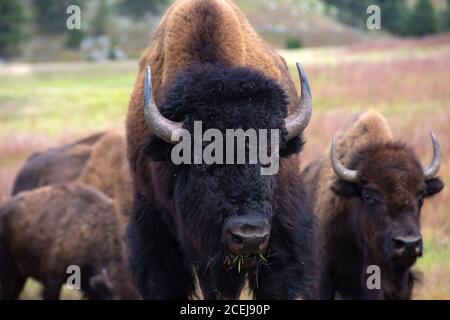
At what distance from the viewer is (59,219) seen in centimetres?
1095

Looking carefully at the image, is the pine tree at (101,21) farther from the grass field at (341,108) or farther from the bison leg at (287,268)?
the bison leg at (287,268)

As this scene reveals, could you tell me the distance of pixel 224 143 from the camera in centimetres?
574

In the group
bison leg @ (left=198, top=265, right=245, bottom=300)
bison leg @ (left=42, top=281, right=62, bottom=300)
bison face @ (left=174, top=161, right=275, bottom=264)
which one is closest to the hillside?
bison leg @ (left=42, top=281, right=62, bottom=300)

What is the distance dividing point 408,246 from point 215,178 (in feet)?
7.92

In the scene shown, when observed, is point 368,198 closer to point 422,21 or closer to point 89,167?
point 89,167

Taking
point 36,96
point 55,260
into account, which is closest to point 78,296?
point 55,260

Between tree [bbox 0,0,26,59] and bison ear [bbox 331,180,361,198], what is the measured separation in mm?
52284

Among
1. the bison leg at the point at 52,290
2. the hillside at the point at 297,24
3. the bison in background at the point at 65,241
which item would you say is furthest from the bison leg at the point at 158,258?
the hillside at the point at 297,24

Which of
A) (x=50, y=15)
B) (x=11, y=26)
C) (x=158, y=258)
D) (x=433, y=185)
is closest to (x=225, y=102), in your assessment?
(x=158, y=258)

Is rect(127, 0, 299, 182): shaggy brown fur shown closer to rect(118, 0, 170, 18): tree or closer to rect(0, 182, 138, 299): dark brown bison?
rect(0, 182, 138, 299): dark brown bison

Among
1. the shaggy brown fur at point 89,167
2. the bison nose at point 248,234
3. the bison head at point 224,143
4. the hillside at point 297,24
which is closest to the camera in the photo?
the bison nose at point 248,234

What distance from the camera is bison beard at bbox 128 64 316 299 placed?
5832 millimetres

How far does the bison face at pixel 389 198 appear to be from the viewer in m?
7.69

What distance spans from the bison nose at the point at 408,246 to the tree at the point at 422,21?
182 ft
